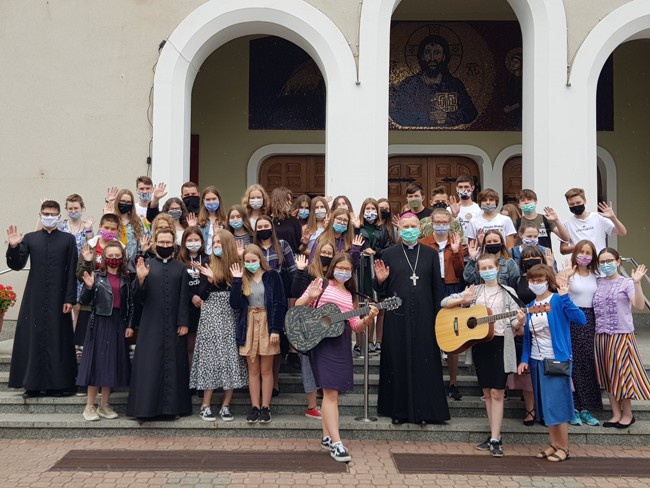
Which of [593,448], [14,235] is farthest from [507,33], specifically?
[14,235]

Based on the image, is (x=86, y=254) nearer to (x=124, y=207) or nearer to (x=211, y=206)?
(x=124, y=207)

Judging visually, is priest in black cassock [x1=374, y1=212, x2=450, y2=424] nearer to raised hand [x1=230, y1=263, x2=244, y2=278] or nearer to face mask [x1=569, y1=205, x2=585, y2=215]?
raised hand [x1=230, y1=263, x2=244, y2=278]

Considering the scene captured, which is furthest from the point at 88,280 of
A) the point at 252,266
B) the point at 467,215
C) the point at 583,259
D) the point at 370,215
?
the point at 583,259

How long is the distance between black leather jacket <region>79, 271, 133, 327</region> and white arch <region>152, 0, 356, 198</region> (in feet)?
10.2

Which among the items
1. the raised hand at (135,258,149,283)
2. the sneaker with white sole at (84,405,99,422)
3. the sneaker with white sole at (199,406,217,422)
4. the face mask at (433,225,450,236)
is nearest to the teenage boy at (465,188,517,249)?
the face mask at (433,225,450,236)

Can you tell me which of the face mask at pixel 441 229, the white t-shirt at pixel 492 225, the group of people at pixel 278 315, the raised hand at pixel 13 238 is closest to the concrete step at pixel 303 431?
the group of people at pixel 278 315

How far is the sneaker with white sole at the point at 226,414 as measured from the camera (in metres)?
6.36

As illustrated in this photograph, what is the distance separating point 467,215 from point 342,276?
2279mm

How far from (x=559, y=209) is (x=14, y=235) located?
6866mm

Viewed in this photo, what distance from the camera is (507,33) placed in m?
12.2

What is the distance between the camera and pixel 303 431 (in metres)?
6.32

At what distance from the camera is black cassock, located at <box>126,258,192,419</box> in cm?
627

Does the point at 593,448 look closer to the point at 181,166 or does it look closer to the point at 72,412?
the point at 72,412

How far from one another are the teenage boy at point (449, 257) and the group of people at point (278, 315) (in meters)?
0.02
